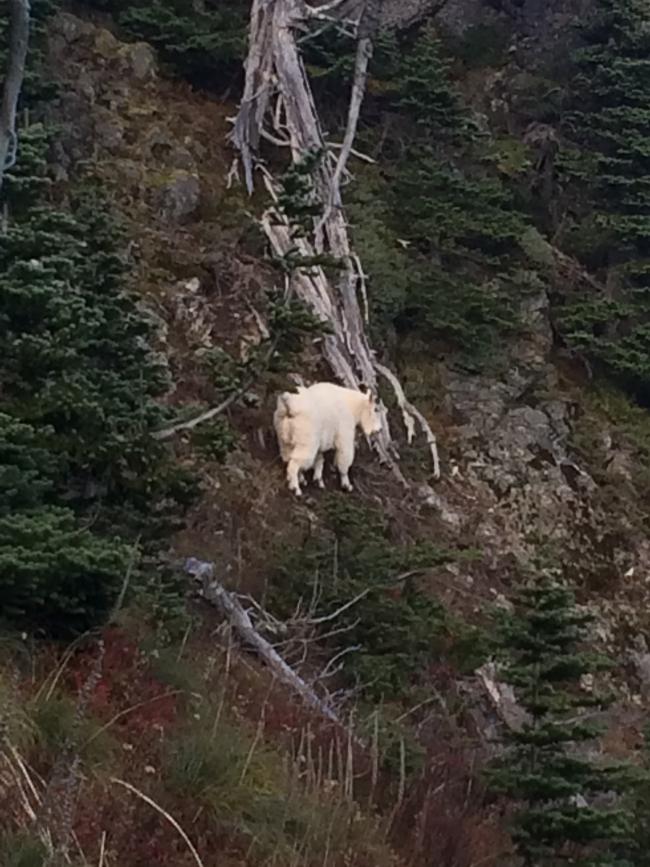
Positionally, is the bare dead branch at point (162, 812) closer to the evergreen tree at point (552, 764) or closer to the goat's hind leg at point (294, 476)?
the evergreen tree at point (552, 764)

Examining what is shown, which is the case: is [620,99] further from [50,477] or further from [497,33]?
[50,477]

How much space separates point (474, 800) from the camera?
5137 mm

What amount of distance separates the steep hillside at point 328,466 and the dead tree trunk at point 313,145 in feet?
0.61

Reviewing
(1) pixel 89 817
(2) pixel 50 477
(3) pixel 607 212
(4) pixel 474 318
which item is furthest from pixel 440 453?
(1) pixel 89 817

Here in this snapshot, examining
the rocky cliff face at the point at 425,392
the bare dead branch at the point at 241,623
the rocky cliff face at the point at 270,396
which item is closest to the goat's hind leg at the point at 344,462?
the rocky cliff face at the point at 425,392

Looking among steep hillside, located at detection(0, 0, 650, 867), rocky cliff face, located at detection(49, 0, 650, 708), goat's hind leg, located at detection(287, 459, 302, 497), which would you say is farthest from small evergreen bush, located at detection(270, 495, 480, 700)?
rocky cliff face, located at detection(49, 0, 650, 708)

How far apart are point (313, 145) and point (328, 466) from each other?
2980mm

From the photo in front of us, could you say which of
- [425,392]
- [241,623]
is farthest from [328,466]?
[241,623]

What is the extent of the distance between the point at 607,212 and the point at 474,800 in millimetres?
9403

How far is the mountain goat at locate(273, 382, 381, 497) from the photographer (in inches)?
376

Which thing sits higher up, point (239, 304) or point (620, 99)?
point (620, 99)

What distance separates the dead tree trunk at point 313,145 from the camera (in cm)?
1082

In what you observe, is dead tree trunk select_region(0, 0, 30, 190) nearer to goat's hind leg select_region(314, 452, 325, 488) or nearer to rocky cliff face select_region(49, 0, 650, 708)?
rocky cliff face select_region(49, 0, 650, 708)

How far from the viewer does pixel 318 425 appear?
9.62 m
